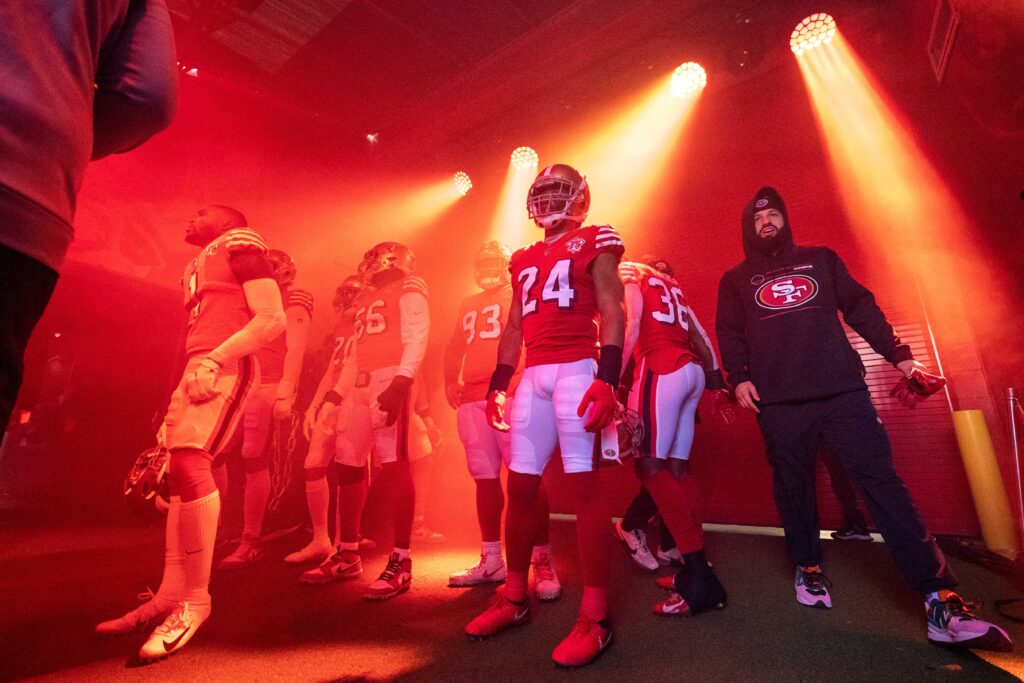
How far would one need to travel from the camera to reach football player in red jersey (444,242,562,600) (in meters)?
2.98

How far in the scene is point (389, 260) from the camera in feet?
13.3

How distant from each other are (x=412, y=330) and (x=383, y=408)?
0.72 meters

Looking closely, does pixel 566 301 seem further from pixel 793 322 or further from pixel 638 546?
pixel 638 546

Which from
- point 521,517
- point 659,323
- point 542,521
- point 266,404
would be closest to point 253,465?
point 266,404

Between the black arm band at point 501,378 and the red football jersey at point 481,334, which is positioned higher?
the red football jersey at point 481,334

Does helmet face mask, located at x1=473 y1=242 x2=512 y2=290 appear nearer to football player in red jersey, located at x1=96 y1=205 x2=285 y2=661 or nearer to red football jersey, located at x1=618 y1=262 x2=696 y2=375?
red football jersey, located at x1=618 y1=262 x2=696 y2=375

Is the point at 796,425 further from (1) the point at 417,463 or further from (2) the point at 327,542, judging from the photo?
(2) the point at 327,542

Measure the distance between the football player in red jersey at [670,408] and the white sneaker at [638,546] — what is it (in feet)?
0.08

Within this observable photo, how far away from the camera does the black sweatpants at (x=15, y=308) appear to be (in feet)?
2.55

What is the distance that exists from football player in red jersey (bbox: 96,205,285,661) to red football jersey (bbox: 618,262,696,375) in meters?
2.33

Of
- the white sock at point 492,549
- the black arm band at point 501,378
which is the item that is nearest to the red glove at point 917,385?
the black arm band at point 501,378

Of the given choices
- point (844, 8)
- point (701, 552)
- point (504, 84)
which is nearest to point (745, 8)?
point (844, 8)

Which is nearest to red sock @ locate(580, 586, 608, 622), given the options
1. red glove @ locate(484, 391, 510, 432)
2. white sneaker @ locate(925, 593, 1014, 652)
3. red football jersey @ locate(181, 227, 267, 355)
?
red glove @ locate(484, 391, 510, 432)

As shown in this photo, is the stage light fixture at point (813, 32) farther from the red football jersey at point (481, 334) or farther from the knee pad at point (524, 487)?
the knee pad at point (524, 487)
